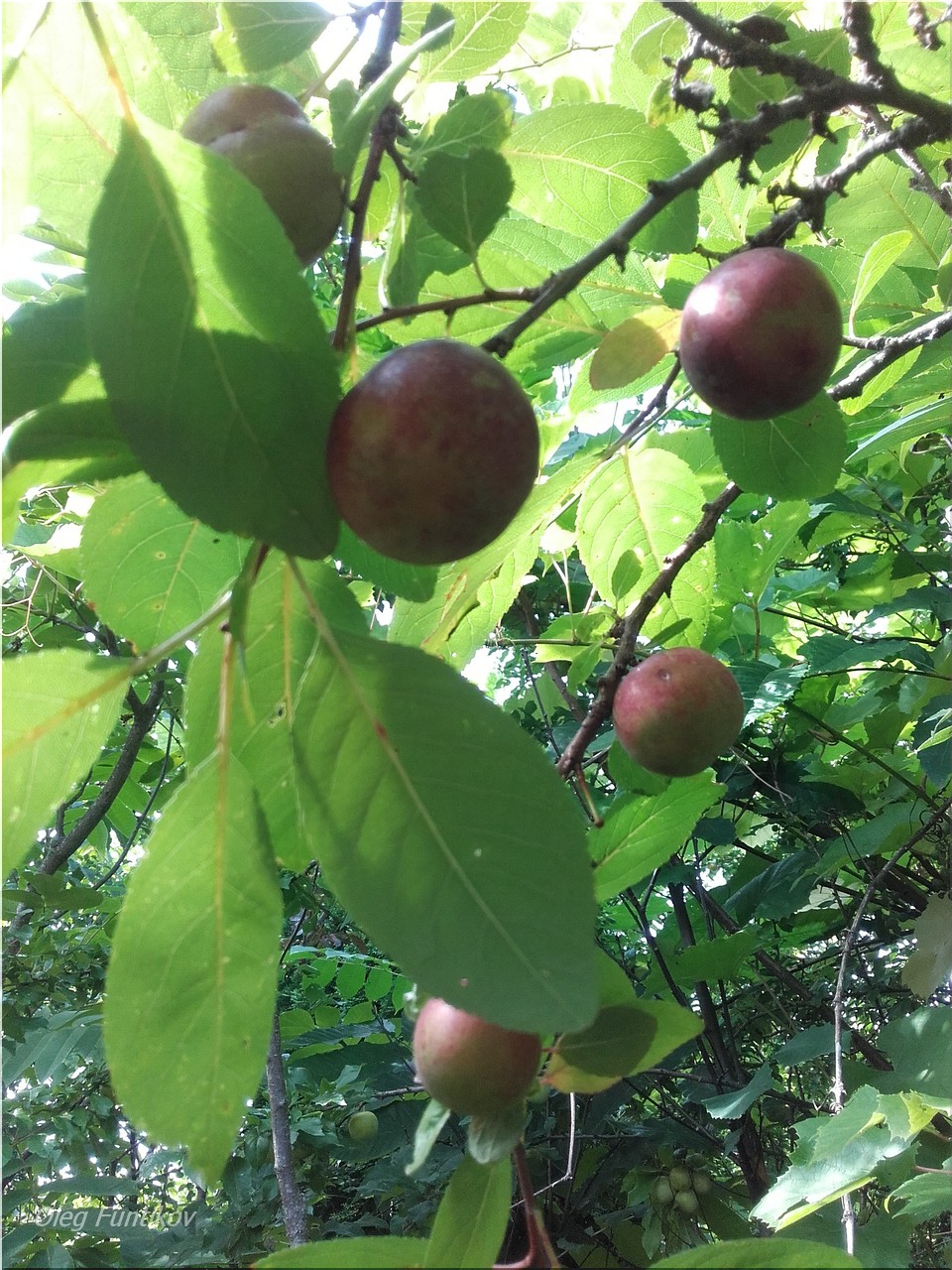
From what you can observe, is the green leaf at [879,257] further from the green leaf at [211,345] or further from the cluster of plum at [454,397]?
the green leaf at [211,345]

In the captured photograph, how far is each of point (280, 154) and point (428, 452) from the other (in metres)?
0.24

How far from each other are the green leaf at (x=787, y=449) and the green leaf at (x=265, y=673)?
1.52 feet

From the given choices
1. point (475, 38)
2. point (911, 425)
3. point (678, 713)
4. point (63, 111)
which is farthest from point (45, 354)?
point (911, 425)

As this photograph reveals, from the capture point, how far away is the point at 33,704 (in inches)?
22.2

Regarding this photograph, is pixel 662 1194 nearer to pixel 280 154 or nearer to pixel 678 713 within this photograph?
pixel 678 713

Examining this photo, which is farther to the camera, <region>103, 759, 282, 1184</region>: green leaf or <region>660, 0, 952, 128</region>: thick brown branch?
<region>660, 0, 952, 128</region>: thick brown branch

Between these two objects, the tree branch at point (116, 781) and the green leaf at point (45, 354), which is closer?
the green leaf at point (45, 354)

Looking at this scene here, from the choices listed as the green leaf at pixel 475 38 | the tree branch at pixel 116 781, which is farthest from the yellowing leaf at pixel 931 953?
the tree branch at pixel 116 781

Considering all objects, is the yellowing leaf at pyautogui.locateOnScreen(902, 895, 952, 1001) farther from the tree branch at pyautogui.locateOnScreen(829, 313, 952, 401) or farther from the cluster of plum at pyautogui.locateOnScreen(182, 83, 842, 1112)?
the cluster of plum at pyautogui.locateOnScreen(182, 83, 842, 1112)

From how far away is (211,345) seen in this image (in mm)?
480

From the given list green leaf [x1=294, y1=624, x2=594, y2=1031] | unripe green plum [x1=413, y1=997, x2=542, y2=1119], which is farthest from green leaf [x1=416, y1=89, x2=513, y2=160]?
unripe green plum [x1=413, y1=997, x2=542, y2=1119]

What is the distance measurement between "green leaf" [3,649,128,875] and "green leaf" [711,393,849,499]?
2.02 ft

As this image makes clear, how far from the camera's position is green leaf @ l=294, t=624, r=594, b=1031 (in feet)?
1.64

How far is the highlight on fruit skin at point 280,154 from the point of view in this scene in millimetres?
579
